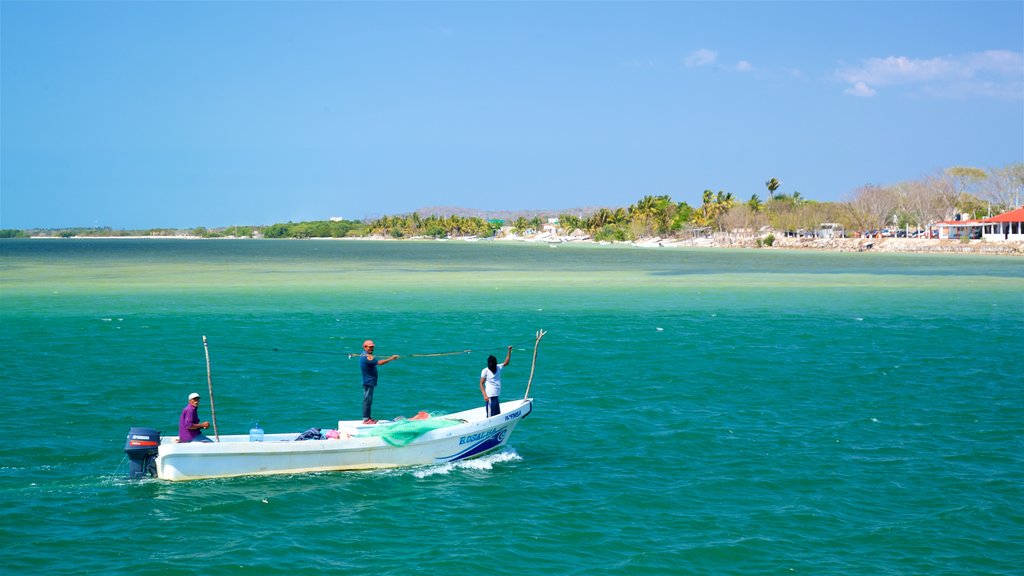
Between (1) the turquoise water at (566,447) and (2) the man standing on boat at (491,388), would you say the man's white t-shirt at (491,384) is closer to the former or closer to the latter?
(2) the man standing on boat at (491,388)

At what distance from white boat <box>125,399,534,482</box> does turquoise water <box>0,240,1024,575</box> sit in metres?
0.31

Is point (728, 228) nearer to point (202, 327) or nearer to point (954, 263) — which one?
point (954, 263)

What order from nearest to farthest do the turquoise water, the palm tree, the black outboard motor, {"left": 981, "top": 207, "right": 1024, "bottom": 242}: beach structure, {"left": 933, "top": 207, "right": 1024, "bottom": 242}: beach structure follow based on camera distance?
the turquoise water < the black outboard motor < {"left": 981, "top": 207, "right": 1024, "bottom": 242}: beach structure < {"left": 933, "top": 207, "right": 1024, "bottom": 242}: beach structure < the palm tree

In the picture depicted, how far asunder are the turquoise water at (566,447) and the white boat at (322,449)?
0.31m

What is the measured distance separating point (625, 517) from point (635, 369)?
14.1 m

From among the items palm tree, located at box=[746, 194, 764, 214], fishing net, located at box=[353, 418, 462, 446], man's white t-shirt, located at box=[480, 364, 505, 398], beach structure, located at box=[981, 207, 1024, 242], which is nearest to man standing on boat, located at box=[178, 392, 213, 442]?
fishing net, located at box=[353, 418, 462, 446]

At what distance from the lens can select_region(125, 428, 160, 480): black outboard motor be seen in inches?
675

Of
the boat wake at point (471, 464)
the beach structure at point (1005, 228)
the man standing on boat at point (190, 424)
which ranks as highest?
the beach structure at point (1005, 228)

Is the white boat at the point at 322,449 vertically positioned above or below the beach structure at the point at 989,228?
below

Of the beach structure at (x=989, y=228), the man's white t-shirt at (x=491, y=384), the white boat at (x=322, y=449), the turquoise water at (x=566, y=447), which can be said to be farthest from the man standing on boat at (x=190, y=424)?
the beach structure at (x=989, y=228)

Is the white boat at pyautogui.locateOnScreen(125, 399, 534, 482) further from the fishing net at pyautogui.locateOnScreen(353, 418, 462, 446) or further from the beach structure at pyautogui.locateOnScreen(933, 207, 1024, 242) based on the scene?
the beach structure at pyautogui.locateOnScreen(933, 207, 1024, 242)

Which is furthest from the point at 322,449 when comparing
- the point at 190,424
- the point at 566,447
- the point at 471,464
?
the point at 566,447

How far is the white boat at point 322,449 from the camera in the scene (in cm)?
1727

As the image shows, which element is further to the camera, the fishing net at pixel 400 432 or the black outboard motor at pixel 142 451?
the fishing net at pixel 400 432
